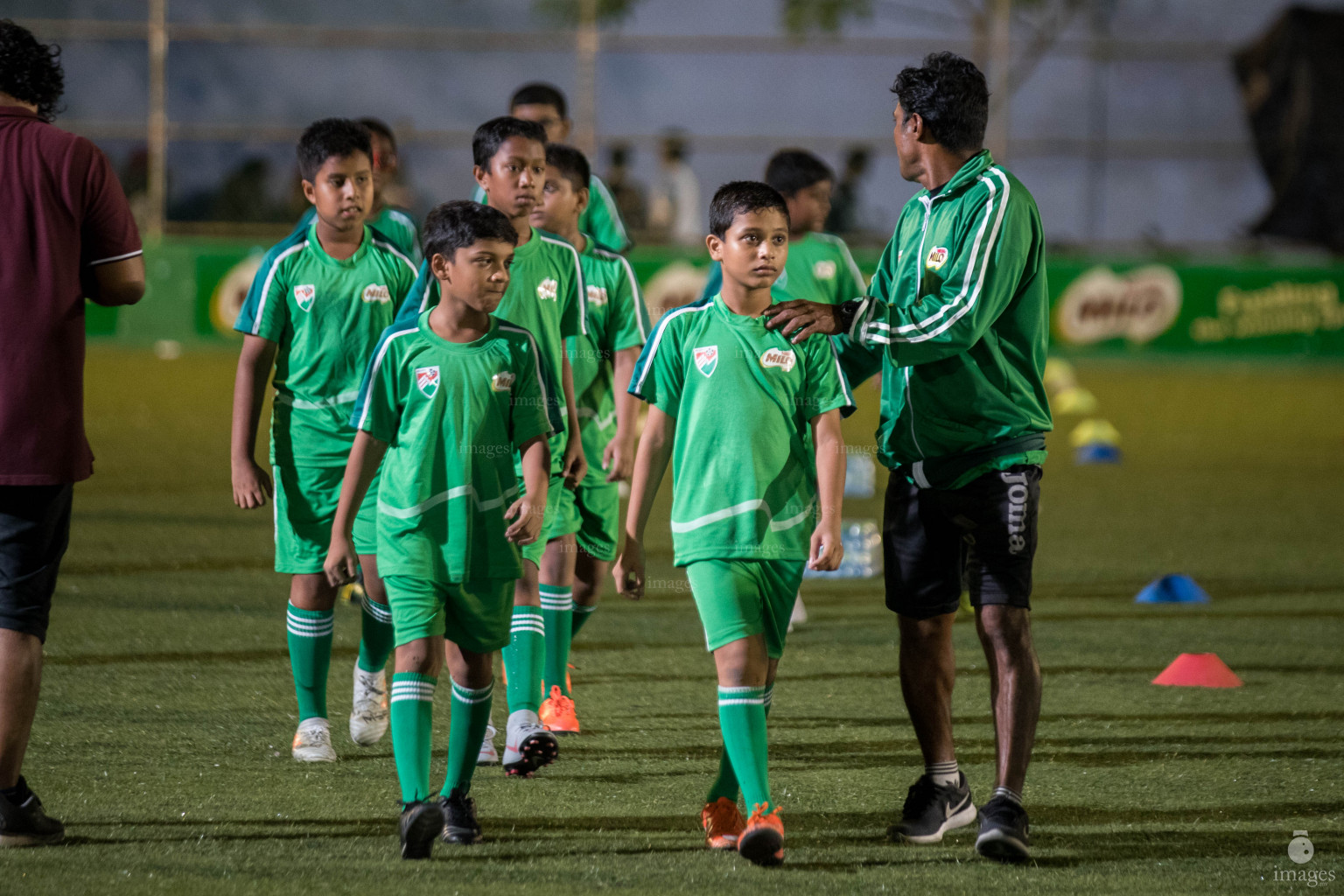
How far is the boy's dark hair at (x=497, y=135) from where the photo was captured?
5.22 m

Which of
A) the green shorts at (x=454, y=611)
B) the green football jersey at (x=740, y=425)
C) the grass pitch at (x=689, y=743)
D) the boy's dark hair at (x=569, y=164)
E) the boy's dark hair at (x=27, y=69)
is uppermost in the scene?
the boy's dark hair at (x=27, y=69)

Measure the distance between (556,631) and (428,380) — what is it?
157cm

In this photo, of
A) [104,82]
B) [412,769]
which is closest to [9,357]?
[412,769]

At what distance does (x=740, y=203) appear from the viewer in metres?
4.24

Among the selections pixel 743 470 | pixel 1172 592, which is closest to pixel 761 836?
pixel 743 470

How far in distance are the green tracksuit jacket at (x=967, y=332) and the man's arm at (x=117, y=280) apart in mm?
1890

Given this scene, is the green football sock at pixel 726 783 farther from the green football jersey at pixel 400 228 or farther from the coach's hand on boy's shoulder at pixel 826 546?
the green football jersey at pixel 400 228

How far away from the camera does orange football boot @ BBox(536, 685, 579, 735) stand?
17.7 feet

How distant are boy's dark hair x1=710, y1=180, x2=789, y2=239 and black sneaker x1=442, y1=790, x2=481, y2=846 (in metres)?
1.63

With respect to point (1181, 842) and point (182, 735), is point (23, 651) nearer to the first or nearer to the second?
point (182, 735)

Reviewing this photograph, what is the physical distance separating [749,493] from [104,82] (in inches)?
961

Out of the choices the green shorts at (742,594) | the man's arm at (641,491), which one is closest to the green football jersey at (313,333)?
the man's arm at (641,491)

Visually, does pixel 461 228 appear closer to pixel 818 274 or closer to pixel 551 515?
pixel 551 515

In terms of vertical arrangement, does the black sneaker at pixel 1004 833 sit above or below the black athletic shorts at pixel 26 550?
below
